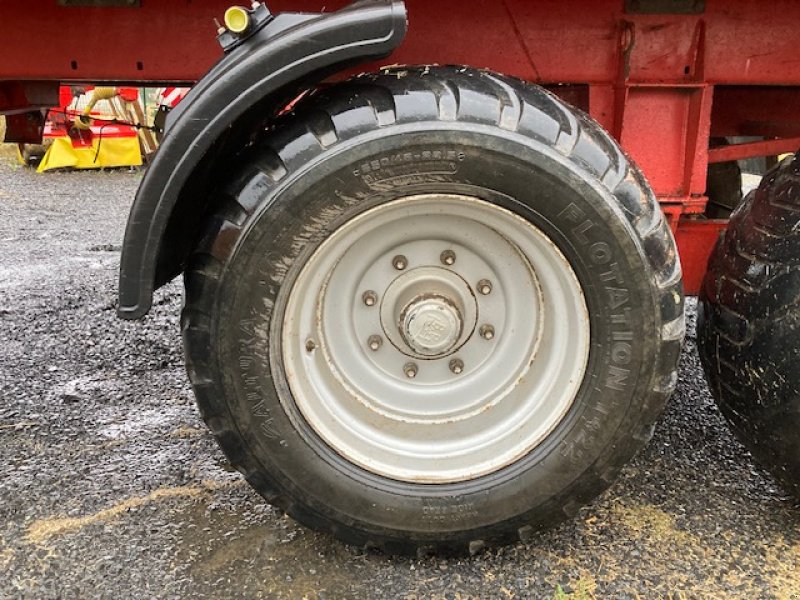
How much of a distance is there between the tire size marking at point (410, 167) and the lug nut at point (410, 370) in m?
0.59

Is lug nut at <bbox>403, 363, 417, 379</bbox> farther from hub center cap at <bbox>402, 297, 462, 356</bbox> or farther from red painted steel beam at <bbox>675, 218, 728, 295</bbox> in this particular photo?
red painted steel beam at <bbox>675, 218, 728, 295</bbox>

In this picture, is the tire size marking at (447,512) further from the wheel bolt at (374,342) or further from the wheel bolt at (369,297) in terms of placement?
the wheel bolt at (369,297)

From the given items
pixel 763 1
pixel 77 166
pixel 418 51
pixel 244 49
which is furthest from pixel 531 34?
pixel 77 166

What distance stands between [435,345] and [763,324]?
3.04 ft

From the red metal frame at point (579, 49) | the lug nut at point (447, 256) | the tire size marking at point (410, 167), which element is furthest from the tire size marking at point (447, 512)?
the red metal frame at point (579, 49)

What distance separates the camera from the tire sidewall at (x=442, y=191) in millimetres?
1688

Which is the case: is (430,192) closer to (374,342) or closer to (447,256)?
(447,256)

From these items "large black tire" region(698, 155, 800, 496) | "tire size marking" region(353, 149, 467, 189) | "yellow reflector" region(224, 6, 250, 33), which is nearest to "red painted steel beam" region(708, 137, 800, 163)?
"large black tire" region(698, 155, 800, 496)

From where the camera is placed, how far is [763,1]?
6.75 feet

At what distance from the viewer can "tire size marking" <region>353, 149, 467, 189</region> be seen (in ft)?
5.52

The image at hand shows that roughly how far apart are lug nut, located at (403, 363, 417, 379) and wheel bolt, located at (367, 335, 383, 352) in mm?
100

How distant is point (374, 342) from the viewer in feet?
6.75

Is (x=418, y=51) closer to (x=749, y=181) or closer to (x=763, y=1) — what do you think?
(x=763, y=1)

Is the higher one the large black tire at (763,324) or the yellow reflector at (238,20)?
the yellow reflector at (238,20)
